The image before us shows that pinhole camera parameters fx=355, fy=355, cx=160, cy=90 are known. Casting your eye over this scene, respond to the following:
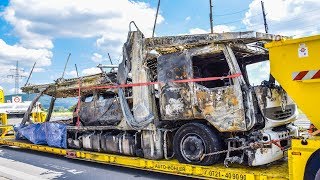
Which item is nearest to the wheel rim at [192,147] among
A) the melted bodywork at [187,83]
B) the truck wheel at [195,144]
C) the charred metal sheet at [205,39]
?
the truck wheel at [195,144]

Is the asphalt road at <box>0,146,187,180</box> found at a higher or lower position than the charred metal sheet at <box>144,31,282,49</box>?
lower

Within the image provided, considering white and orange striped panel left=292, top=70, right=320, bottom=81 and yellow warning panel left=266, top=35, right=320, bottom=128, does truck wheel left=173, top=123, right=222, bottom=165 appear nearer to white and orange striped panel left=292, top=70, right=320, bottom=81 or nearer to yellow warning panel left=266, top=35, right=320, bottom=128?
yellow warning panel left=266, top=35, right=320, bottom=128

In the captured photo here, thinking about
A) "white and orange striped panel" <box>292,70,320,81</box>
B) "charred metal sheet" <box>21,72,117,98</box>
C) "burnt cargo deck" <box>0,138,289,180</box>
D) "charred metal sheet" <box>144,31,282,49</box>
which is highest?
"charred metal sheet" <box>144,31,282,49</box>

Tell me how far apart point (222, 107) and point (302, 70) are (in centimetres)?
160

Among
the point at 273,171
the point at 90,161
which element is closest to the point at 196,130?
the point at 273,171

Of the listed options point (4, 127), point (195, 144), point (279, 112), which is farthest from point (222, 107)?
point (4, 127)

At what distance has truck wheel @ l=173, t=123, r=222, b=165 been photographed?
6293 millimetres

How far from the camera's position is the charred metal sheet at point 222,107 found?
5.98 m

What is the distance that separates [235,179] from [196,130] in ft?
3.82

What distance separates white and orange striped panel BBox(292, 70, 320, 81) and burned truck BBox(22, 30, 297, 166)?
3.38 feet

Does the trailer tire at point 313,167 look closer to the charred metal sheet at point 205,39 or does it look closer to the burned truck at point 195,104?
the burned truck at point 195,104

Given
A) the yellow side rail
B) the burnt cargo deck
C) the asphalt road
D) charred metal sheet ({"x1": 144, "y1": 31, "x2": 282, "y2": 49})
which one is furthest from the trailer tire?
the yellow side rail

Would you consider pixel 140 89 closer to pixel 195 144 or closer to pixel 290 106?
pixel 195 144

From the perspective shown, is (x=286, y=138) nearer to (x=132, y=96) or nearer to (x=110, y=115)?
(x=132, y=96)
